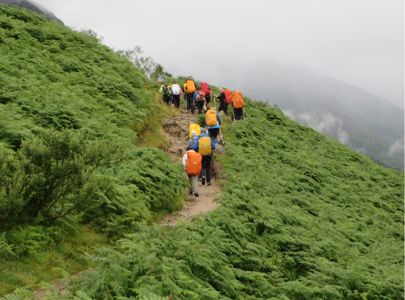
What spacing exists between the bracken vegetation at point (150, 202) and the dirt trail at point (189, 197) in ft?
1.58

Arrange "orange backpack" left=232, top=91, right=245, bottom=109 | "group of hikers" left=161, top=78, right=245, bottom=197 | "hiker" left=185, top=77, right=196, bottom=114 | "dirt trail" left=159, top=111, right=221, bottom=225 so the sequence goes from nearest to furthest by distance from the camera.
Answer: "dirt trail" left=159, top=111, right=221, bottom=225
"group of hikers" left=161, top=78, right=245, bottom=197
"orange backpack" left=232, top=91, right=245, bottom=109
"hiker" left=185, top=77, right=196, bottom=114

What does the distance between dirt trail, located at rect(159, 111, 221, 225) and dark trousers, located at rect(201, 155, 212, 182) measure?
411 mm

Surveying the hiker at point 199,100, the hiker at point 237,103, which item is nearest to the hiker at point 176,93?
the hiker at point 199,100

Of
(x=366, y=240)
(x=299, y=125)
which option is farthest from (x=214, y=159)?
(x=299, y=125)

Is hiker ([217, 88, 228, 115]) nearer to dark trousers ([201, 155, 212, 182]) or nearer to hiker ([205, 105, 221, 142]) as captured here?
hiker ([205, 105, 221, 142])

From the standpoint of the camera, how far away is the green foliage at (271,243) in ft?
22.5

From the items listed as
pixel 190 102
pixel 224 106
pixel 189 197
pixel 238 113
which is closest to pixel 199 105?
pixel 190 102

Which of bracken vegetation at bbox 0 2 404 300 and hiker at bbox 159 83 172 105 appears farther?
hiker at bbox 159 83 172 105

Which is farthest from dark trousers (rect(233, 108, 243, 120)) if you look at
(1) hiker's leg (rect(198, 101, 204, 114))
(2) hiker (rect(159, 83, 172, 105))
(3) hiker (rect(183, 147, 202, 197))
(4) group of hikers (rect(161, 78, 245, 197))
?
(3) hiker (rect(183, 147, 202, 197))

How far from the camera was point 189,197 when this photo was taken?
1467cm

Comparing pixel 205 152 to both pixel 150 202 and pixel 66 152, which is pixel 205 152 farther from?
pixel 66 152

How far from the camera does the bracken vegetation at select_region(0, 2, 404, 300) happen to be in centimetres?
759

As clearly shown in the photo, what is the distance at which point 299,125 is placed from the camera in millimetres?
31156

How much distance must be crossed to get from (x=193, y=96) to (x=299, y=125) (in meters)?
9.24
